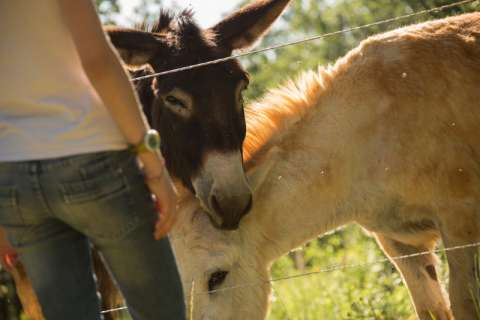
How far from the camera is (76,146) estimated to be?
2029mm

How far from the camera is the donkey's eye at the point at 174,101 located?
4.59 meters

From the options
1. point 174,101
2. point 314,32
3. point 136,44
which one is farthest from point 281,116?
point 314,32

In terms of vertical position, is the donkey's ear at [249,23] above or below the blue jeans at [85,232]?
below

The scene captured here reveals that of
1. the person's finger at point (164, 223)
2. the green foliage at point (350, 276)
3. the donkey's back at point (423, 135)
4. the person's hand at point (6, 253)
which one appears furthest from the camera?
the green foliage at point (350, 276)

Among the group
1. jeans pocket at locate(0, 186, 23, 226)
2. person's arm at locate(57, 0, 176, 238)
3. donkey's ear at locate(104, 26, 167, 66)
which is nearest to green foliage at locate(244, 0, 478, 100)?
donkey's ear at locate(104, 26, 167, 66)

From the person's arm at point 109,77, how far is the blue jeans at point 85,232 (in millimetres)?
47

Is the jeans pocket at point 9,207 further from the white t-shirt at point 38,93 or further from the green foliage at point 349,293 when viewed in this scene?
the green foliage at point 349,293

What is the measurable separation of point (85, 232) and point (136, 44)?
9.33 feet

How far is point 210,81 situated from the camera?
4.52 m

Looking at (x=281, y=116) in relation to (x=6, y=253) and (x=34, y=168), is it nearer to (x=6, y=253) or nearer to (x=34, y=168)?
(x=6, y=253)

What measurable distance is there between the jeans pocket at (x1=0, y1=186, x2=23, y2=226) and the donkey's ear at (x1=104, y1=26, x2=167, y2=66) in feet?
9.03

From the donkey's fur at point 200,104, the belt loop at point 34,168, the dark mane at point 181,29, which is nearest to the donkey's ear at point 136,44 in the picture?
the donkey's fur at point 200,104

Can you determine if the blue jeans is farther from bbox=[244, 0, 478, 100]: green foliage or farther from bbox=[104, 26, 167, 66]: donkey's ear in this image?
bbox=[244, 0, 478, 100]: green foliage

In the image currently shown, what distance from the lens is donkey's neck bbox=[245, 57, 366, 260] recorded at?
14.9ft
